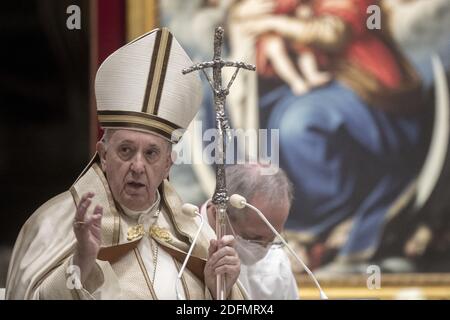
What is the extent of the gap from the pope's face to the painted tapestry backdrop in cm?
120

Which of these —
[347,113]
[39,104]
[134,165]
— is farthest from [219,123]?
[347,113]

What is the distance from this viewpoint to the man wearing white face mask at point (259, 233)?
3.86m

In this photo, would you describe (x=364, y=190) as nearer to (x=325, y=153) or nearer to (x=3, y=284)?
(x=325, y=153)

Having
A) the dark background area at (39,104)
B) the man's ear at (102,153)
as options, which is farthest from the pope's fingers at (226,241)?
the dark background area at (39,104)

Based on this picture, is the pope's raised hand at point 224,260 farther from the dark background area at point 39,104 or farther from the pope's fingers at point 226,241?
the dark background area at point 39,104

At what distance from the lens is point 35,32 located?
4.77 meters

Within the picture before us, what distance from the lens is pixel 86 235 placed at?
133 inches

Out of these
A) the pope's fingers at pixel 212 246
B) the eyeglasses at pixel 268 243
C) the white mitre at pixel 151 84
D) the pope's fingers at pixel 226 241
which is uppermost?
the white mitre at pixel 151 84

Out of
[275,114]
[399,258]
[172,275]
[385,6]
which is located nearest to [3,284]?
[172,275]

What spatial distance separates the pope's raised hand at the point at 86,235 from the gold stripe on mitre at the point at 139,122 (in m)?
A: 0.41

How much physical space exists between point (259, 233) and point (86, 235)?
0.75 meters

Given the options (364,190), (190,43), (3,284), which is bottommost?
(3,284)
